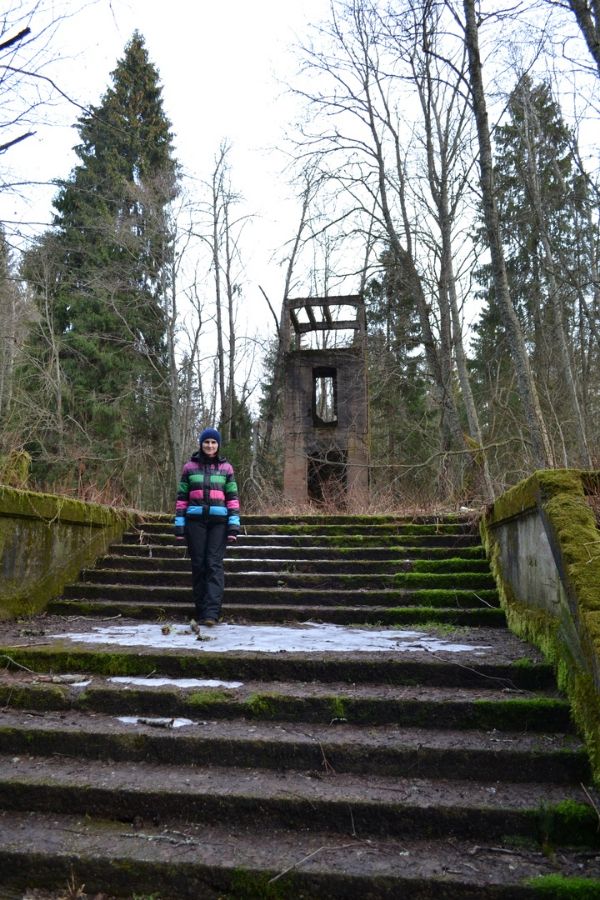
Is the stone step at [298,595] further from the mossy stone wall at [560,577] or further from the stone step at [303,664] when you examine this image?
the stone step at [303,664]

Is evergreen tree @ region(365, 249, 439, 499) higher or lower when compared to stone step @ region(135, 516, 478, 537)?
higher

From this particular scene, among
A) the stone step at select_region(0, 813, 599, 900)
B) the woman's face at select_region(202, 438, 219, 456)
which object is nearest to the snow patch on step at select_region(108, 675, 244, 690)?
the stone step at select_region(0, 813, 599, 900)

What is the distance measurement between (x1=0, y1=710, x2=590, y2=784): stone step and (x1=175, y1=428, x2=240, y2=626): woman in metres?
2.05

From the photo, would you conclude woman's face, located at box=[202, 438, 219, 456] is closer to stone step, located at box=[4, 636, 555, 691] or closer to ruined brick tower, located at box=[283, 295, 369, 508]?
stone step, located at box=[4, 636, 555, 691]

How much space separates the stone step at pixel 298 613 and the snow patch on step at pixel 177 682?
62.4 inches

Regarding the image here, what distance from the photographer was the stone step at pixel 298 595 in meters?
5.46

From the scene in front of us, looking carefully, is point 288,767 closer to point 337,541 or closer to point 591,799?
point 591,799

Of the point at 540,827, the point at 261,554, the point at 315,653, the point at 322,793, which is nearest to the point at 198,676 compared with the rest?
the point at 315,653

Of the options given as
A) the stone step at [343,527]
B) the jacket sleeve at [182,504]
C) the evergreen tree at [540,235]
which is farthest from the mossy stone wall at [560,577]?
the evergreen tree at [540,235]

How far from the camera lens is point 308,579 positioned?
6035 mm

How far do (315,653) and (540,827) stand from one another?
5.77ft

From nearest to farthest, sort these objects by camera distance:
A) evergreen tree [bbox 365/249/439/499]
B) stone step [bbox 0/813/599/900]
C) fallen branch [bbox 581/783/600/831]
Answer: stone step [bbox 0/813/599/900], fallen branch [bbox 581/783/600/831], evergreen tree [bbox 365/249/439/499]

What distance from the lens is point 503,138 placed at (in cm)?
1769

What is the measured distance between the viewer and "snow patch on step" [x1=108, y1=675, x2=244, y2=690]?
11.9ft
